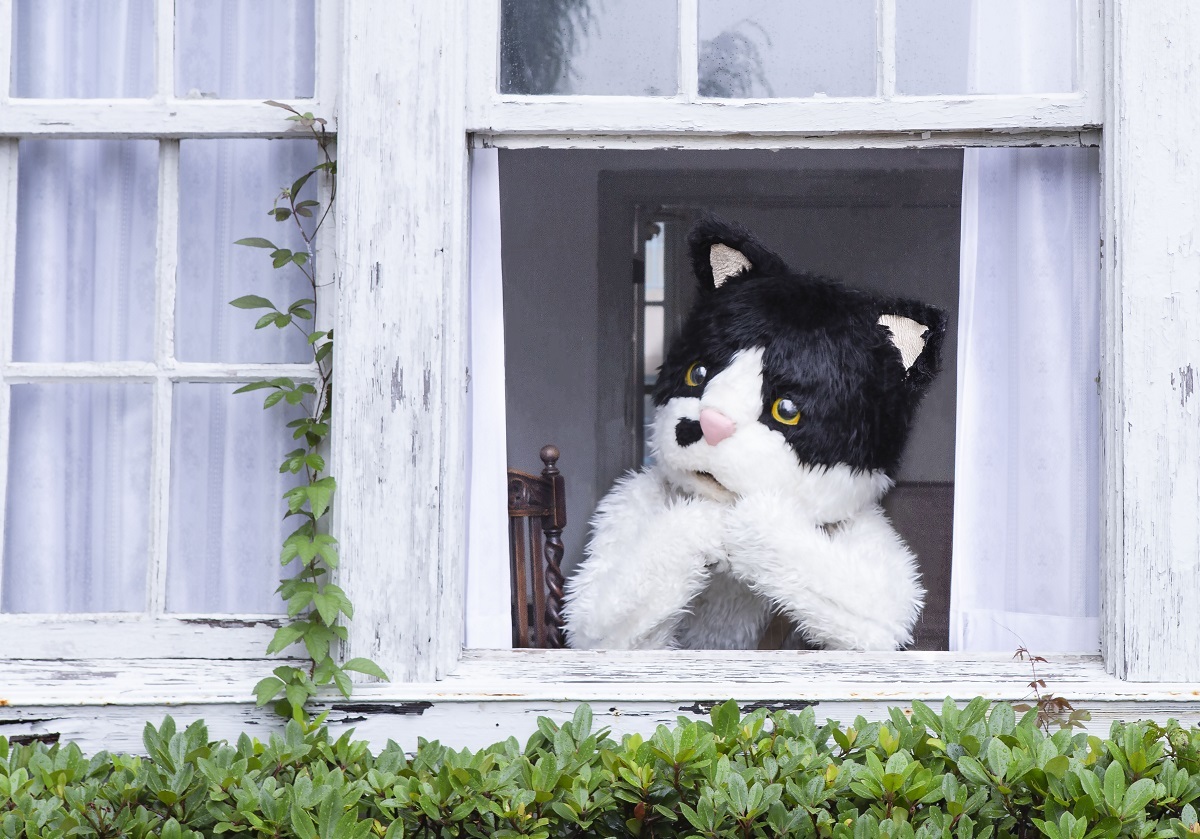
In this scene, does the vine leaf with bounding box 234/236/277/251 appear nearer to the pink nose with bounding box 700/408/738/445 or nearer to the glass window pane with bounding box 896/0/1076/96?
the pink nose with bounding box 700/408/738/445

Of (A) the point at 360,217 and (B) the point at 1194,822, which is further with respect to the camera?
(A) the point at 360,217

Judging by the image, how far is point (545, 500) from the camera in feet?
8.87

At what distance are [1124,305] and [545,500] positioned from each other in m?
1.47

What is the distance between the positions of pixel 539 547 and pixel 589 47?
128 centimetres

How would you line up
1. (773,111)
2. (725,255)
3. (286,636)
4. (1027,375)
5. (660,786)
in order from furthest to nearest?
(725,255) < (1027,375) < (773,111) < (286,636) < (660,786)

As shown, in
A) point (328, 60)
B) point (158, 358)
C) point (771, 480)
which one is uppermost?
point (328, 60)

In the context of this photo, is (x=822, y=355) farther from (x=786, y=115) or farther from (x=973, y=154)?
(x=786, y=115)

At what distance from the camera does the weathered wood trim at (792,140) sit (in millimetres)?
1762

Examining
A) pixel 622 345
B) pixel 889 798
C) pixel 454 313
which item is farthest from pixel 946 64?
pixel 622 345

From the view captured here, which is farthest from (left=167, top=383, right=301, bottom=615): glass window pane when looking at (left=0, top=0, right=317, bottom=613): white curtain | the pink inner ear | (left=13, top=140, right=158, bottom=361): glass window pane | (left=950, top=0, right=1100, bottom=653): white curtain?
(left=950, top=0, right=1100, bottom=653): white curtain

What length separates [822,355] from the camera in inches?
87.3

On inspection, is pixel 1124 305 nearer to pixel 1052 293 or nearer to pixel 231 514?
pixel 1052 293

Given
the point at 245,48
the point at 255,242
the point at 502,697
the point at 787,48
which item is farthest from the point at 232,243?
the point at 787,48

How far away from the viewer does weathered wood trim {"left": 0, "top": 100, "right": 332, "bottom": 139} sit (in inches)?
69.4
